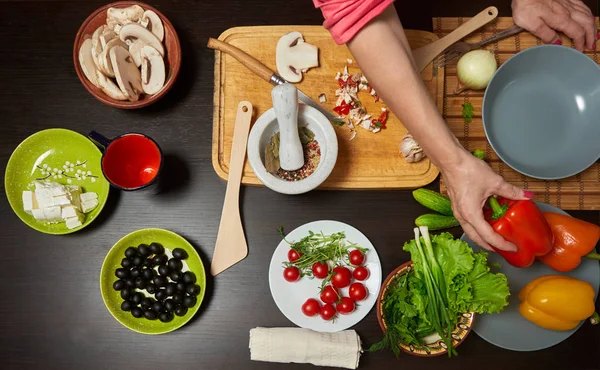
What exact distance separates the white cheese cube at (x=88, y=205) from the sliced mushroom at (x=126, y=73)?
0.28m

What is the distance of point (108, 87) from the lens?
1.15m

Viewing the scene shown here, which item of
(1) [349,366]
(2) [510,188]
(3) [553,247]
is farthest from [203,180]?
(3) [553,247]

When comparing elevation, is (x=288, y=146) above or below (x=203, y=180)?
above

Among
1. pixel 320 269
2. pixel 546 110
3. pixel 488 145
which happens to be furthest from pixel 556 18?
pixel 320 269

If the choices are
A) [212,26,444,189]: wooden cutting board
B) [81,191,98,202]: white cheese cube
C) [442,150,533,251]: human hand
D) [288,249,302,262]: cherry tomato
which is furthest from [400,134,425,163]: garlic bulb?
[81,191,98,202]: white cheese cube

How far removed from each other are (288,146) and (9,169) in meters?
0.73

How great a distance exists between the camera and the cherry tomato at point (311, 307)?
1.17m

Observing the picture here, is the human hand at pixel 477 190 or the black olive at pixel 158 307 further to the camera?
the black olive at pixel 158 307

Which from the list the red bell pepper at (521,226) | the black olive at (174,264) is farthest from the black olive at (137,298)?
the red bell pepper at (521,226)

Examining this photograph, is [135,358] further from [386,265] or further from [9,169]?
[386,265]

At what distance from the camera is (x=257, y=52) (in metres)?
1.26

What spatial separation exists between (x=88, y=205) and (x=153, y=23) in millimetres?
498

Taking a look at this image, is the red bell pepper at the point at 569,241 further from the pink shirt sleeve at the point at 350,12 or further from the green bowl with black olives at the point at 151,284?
the green bowl with black olives at the point at 151,284

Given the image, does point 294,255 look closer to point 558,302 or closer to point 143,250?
point 143,250
